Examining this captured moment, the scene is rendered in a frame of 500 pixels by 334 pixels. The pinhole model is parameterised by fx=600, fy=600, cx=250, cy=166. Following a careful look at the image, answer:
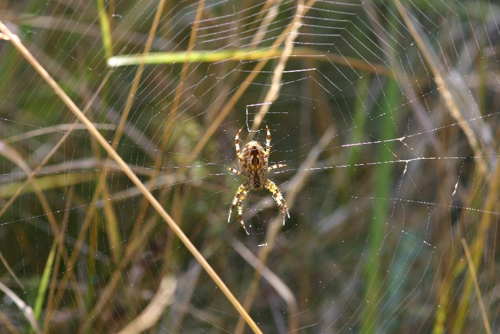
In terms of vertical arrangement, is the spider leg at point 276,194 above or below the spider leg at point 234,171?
below

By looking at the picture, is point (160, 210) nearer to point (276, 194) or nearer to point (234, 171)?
point (234, 171)

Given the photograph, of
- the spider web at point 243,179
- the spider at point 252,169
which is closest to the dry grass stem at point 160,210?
the spider web at point 243,179

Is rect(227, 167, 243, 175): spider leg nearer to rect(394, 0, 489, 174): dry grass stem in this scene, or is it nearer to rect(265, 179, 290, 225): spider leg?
rect(265, 179, 290, 225): spider leg

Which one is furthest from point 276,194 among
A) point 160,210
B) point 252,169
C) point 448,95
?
point 160,210

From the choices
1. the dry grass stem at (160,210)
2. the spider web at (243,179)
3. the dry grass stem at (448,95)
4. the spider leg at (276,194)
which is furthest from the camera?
the spider leg at (276,194)

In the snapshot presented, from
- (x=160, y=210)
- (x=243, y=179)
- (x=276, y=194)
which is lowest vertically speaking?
(x=160, y=210)

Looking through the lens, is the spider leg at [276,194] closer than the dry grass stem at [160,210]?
No

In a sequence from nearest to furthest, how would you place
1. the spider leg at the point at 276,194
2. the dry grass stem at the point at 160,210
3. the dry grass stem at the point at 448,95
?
the dry grass stem at the point at 160,210
the dry grass stem at the point at 448,95
the spider leg at the point at 276,194

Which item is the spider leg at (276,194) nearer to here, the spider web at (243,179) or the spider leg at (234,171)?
the spider web at (243,179)

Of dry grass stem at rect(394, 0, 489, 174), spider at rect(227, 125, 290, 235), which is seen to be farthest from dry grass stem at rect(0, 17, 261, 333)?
spider at rect(227, 125, 290, 235)
